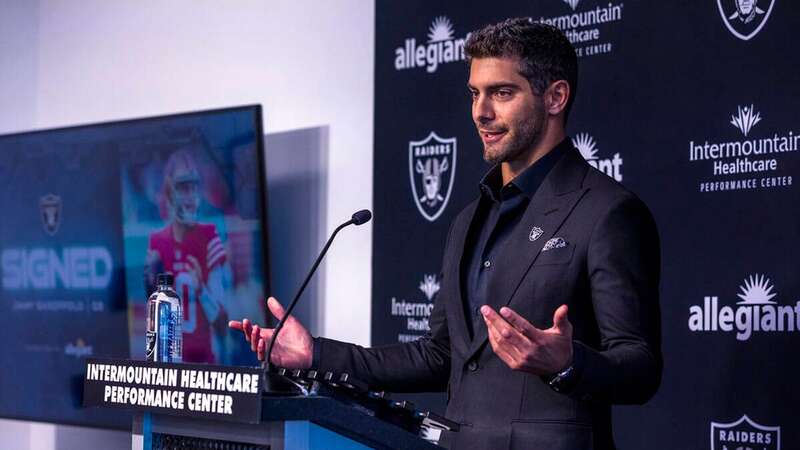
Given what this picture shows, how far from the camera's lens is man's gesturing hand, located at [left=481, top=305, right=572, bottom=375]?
2.03 m

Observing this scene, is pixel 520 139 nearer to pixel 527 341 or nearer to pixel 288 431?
pixel 527 341

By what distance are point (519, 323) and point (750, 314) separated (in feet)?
5.21

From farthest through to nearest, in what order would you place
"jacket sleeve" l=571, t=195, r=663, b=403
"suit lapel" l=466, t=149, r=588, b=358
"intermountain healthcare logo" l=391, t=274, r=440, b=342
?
"intermountain healthcare logo" l=391, t=274, r=440, b=342, "suit lapel" l=466, t=149, r=588, b=358, "jacket sleeve" l=571, t=195, r=663, b=403

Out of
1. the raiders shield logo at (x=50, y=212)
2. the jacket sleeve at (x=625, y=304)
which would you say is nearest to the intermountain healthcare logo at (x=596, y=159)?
the jacket sleeve at (x=625, y=304)

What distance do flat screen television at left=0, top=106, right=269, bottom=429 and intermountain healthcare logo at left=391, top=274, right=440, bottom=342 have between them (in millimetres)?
609

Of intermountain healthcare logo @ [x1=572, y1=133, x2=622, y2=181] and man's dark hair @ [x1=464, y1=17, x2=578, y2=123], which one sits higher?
man's dark hair @ [x1=464, y1=17, x2=578, y2=123]

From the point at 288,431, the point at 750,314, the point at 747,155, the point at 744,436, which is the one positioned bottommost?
the point at 744,436

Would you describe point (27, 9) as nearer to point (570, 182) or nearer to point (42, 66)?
point (42, 66)

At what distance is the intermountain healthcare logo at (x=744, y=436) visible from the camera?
3.26 m

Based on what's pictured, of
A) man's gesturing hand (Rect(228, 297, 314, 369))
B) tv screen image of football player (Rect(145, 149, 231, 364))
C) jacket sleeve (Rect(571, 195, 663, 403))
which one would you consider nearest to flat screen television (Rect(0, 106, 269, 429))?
tv screen image of football player (Rect(145, 149, 231, 364))

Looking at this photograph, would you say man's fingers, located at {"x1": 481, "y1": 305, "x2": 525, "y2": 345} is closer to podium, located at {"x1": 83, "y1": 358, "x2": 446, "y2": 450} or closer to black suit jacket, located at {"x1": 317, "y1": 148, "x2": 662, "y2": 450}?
podium, located at {"x1": 83, "y1": 358, "x2": 446, "y2": 450}

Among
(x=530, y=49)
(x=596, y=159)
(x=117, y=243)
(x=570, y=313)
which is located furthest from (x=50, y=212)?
(x=570, y=313)

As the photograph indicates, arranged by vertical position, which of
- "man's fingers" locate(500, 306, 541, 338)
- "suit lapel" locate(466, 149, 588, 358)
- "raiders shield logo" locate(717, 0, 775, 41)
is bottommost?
"man's fingers" locate(500, 306, 541, 338)

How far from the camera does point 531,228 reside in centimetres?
267
